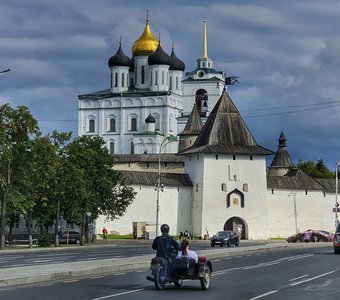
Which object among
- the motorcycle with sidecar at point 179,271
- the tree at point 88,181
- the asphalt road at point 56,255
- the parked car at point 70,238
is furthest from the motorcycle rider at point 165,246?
the parked car at point 70,238

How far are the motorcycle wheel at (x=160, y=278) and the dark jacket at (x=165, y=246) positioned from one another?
0.33 metres

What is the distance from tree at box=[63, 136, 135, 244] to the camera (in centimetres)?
6112

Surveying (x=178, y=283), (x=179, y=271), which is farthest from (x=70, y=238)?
(x=179, y=271)

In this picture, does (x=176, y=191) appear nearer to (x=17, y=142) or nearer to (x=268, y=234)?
(x=268, y=234)

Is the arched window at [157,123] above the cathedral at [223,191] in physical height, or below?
above

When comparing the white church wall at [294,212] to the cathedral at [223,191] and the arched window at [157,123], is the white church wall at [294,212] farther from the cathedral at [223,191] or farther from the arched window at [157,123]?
the arched window at [157,123]

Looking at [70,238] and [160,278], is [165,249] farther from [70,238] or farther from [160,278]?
[70,238]

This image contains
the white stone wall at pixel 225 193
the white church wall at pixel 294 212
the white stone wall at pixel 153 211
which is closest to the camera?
the white stone wall at pixel 153 211

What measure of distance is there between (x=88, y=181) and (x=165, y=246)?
45.9m

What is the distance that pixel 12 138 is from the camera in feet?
175

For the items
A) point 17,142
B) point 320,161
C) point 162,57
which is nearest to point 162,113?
point 162,57

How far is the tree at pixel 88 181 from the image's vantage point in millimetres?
61125

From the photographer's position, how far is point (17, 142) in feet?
176

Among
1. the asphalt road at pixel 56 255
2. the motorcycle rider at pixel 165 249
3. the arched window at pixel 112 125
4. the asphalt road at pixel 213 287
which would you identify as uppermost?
the arched window at pixel 112 125
